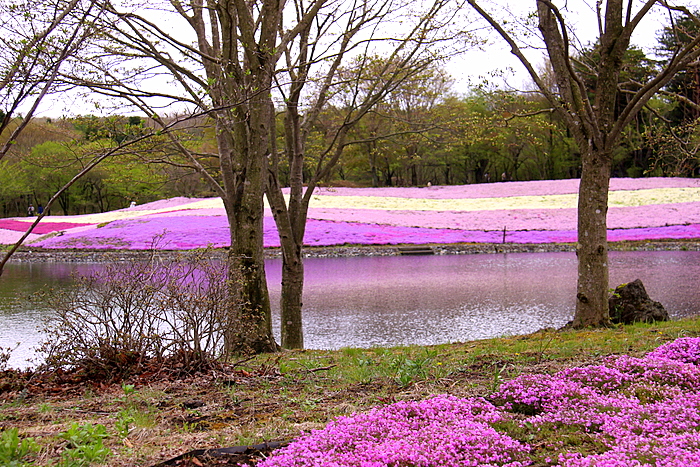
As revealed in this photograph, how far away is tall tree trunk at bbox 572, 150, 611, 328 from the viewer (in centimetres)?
1009

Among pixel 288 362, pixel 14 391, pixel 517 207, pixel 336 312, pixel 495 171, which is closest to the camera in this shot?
pixel 14 391

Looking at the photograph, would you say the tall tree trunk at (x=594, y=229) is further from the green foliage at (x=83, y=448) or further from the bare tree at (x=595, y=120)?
the green foliage at (x=83, y=448)

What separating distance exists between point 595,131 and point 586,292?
2808 millimetres

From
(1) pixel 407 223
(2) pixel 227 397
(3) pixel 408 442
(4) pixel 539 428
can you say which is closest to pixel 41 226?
(1) pixel 407 223

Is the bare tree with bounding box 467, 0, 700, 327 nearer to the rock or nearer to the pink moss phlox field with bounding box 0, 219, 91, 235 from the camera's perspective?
the rock

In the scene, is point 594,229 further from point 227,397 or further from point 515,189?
point 515,189

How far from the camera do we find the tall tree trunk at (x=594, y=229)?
33.1 ft

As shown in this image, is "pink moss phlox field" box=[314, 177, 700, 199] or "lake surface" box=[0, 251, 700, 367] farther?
"pink moss phlox field" box=[314, 177, 700, 199]

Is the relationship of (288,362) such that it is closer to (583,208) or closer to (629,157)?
(583,208)

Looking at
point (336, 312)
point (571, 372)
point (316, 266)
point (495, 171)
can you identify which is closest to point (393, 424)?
point (571, 372)

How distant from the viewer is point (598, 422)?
12.4 ft

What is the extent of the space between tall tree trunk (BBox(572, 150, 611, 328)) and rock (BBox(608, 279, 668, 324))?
4.39ft

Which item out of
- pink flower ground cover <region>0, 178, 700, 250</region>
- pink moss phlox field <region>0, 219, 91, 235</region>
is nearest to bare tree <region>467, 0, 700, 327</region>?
pink flower ground cover <region>0, 178, 700, 250</region>

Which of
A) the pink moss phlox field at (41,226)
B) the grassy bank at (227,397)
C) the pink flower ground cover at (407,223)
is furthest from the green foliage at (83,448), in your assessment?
the pink moss phlox field at (41,226)
